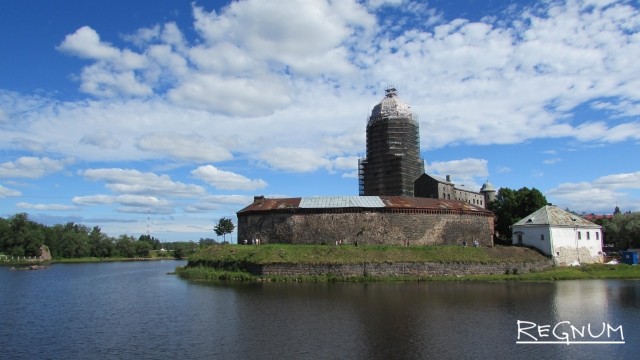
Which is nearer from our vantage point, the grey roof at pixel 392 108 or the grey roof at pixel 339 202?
the grey roof at pixel 339 202

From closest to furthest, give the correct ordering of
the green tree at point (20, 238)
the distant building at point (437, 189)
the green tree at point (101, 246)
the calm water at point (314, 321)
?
the calm water at point (314, 321)
the distant building at point (437, 189)
the green tree at point (20, 238)
the green tree at point (101, 246)

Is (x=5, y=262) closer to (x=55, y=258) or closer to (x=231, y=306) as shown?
(x=55, y=258)

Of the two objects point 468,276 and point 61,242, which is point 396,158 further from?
point 61,242

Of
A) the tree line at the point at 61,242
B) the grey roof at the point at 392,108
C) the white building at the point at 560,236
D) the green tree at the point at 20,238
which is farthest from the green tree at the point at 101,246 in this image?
the white building at the point at 560,236

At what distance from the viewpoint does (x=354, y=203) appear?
5400 centimetres

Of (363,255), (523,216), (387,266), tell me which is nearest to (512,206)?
(523,216)

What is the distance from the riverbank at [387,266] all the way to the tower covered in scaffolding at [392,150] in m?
29.9

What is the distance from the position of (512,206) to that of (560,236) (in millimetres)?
12476

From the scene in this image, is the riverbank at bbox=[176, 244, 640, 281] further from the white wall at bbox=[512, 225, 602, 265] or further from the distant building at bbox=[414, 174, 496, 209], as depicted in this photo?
the distant building at bbox=[414, 174, 496, 209]

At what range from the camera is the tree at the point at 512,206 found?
64.2 meters

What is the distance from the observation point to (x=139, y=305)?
31547 millimetres

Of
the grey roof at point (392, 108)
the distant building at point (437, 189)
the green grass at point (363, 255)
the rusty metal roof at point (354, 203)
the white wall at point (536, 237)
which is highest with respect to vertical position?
Answer: the grey roof at point (392, 108)

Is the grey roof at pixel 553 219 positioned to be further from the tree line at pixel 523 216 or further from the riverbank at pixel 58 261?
the riverbank at pixel 58 261

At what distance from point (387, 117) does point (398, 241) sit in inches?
→ 1245
